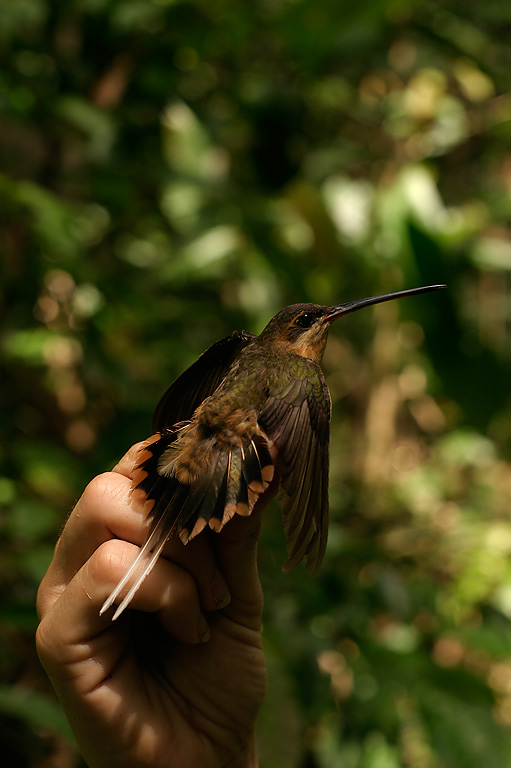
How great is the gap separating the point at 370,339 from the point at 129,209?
5.27ft

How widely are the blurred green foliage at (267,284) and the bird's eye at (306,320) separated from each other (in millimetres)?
796

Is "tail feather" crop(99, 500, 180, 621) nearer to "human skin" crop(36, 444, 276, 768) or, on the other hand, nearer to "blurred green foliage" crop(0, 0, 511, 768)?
"human skin" crop(36, 444, 276, 768)

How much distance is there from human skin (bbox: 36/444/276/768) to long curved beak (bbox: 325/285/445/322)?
321 millimetres

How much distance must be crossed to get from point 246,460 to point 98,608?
0.24 metres

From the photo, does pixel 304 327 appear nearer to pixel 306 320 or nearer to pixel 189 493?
pixel 306 320

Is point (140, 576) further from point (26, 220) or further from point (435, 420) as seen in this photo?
point (435, 420)

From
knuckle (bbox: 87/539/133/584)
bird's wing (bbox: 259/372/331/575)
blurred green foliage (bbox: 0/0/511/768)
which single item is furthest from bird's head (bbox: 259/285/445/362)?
blurred green foliage (bbox: 0/0/511/768)

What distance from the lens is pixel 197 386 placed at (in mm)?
1105

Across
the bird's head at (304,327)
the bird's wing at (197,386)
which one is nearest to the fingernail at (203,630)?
the bird's wing at (197,386)

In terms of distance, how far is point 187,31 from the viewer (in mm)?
2305

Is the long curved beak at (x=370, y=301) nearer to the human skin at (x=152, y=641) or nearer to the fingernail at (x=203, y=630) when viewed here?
the human skin at (x=152, y=641)

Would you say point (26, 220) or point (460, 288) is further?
point (460, 288)

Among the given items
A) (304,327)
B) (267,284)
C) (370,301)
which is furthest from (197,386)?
(267,284)

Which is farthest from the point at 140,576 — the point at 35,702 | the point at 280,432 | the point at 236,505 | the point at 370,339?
the point at 370,339
